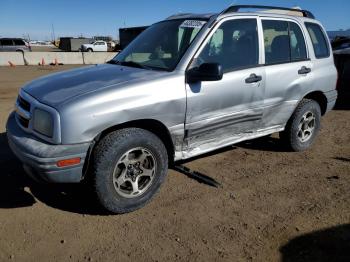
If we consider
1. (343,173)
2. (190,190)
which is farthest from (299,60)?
(190,190)

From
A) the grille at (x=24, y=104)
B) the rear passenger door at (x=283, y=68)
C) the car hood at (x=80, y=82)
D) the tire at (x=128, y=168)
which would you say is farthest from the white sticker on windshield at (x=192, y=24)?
the grille at (x=24, y=104)

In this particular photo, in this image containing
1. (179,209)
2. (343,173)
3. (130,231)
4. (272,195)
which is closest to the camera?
(130,231)

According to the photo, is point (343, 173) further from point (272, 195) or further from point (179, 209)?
point (179, 209)

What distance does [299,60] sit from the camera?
507 cm

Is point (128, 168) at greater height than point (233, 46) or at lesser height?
lesser

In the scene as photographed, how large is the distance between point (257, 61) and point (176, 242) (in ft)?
8.06

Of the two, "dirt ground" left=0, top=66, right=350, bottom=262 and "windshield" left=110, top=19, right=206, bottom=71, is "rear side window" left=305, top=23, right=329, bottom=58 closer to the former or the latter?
"dirt ground" left=0, top=66, right=350, bottom=262

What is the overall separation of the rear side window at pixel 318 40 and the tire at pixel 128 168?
3028mm

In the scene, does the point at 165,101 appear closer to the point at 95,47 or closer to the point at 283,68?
the point at 283,68

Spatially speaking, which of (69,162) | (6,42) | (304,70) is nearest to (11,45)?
(6,42)

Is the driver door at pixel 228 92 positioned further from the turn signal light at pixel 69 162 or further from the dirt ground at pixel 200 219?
the turn signal light at pixel 69 162

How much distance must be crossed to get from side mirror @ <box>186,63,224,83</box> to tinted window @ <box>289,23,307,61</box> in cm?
179

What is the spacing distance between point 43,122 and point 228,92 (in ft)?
6.62

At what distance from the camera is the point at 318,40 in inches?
215
